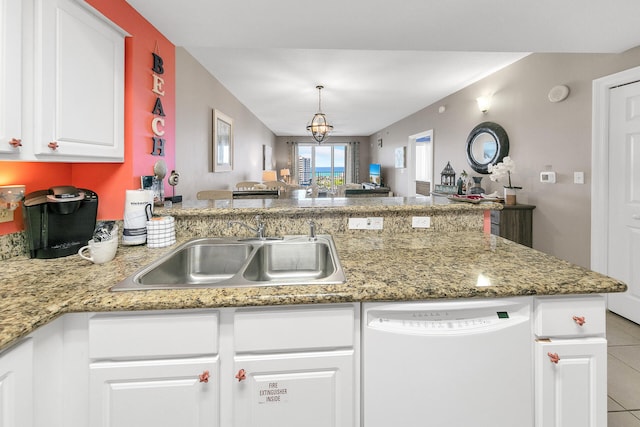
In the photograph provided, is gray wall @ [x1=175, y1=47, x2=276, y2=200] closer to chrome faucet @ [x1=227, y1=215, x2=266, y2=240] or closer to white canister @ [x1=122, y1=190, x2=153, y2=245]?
white canister @ [x1=122, y1=190, x2=153, y2=245]

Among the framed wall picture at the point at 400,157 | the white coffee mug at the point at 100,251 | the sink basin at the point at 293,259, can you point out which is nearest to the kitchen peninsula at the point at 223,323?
the white coffee mug at the point at 100,251

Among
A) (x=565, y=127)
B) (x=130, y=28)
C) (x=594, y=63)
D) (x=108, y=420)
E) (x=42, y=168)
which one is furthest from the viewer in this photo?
(x=565, y=127)

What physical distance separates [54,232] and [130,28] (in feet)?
3.60

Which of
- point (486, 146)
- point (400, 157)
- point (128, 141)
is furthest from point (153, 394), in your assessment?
point (400, 157)

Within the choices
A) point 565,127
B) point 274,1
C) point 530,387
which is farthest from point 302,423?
point 565,127

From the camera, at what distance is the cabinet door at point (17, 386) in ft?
2.52

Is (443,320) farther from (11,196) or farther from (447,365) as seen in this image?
(11,196)

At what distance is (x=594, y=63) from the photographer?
2719mm

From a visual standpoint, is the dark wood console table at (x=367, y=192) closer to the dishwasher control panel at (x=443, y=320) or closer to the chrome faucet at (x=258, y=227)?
the chrome faucet at (x=258, y=227)

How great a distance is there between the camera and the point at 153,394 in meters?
0.94

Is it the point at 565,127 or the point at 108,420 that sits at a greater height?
the point at 565,127

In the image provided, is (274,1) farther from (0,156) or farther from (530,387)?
(530,387)

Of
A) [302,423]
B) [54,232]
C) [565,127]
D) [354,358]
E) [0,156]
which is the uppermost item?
[565,127]

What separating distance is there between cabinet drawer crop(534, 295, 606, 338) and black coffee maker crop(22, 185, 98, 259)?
1.82m
